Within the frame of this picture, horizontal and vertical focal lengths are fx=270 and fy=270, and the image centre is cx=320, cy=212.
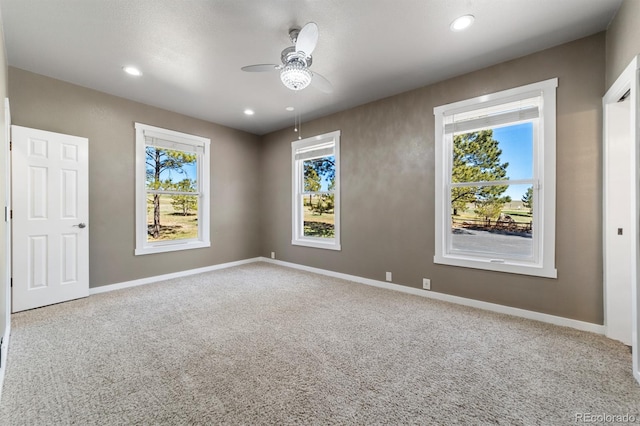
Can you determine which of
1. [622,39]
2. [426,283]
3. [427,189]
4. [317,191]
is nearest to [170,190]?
[317,191]

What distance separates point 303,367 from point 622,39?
3564 mm

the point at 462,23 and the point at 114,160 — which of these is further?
the point at 114,160

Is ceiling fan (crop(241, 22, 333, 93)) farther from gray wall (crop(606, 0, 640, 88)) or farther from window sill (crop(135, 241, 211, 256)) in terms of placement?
window sill (crop(135, 241, 211, 256))

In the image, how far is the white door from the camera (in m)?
3.03

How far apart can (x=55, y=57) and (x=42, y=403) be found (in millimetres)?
3265

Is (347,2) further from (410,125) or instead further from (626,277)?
(626,277)

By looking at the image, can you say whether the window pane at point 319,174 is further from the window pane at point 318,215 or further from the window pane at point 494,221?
the window pane at point 494,221

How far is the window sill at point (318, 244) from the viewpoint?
15.2 feet

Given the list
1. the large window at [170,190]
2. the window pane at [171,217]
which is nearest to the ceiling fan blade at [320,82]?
the large window at [170,190]

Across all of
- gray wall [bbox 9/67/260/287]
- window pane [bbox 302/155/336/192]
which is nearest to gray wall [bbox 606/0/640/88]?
window pane [bbox 302/155/336/192]

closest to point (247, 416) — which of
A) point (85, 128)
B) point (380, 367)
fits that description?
point (380, 367)

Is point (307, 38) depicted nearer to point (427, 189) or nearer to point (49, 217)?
point (427, 189)

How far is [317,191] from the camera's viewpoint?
501 cm

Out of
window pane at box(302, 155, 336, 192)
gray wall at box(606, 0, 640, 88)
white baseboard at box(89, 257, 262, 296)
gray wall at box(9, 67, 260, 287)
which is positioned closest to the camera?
gray wall at box(606, 0, 640, 88)
